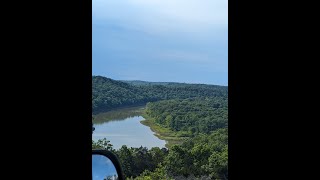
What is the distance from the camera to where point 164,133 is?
1503 mm

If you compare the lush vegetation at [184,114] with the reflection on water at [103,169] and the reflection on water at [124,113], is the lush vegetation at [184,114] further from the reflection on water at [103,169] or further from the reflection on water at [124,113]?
the reflection on water at [103,169]

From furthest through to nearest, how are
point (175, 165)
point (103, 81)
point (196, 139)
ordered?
point (175, 165), point (196, 139), point (103, 81)

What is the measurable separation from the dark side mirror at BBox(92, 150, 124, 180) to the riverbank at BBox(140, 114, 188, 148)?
0.88 ft

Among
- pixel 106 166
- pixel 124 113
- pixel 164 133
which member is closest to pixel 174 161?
pixel 164 133

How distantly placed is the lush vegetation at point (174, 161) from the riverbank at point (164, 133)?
0.05m

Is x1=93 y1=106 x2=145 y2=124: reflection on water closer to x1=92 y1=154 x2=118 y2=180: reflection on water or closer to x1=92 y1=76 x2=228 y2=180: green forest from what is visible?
x1=92 y1=76 x2=228 y2=180: green forest

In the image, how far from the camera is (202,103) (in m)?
1.46
